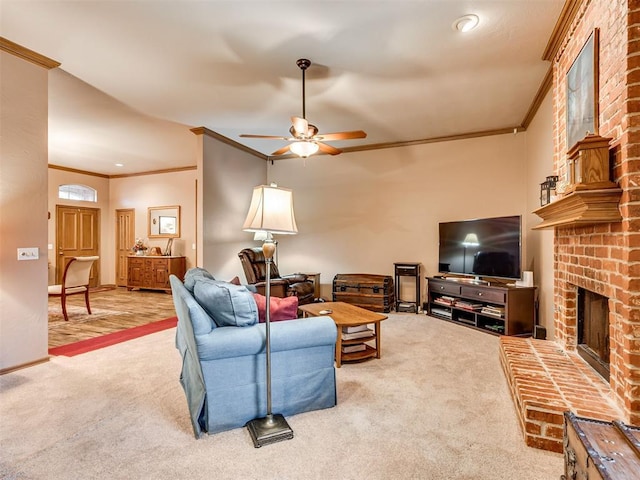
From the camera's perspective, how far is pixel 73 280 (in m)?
4.97

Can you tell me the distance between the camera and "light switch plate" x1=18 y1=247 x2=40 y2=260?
299cm

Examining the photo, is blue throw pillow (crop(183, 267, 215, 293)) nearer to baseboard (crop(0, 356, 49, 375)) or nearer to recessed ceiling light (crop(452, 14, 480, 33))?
baseboard (crop(0, 356, 49, 375))

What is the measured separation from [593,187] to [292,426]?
89.3 inches

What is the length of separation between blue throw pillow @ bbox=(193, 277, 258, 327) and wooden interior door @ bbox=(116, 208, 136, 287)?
729 centimetres

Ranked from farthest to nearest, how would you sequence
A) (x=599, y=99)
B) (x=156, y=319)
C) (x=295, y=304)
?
(x=156, y=319)
(x=295, y=304)
(x=599, y=99)

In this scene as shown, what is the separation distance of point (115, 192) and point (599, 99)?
375 inches

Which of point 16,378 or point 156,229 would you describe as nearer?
point 16,378

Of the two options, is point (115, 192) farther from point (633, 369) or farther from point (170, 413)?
point (633, 369)

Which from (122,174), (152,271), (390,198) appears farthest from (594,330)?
(122,174)

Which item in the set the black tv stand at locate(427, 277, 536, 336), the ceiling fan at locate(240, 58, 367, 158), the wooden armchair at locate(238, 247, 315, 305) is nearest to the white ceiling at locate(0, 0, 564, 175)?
the ceiling fan at locate(240, 58, 367, 158)

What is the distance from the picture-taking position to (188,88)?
3.73 metres

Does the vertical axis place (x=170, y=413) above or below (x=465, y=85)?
below

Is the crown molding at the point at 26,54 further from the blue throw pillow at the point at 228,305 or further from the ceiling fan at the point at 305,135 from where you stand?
the blue throw pillow at the point at 228,305

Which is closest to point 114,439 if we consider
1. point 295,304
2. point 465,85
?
point 295,304
